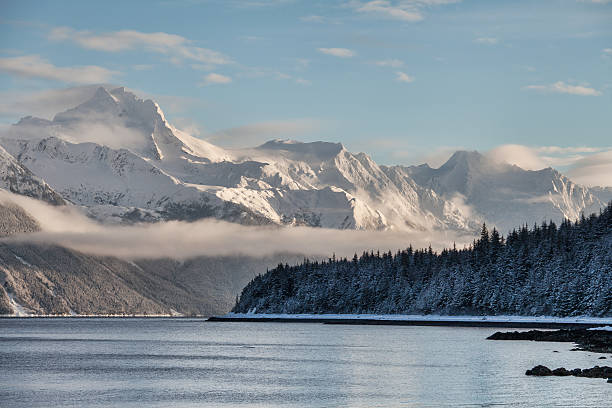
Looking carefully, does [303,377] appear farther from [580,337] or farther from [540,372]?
[580,337]

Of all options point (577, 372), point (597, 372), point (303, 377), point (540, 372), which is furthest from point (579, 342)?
point (303, 377)

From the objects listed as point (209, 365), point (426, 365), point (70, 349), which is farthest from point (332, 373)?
point (70, 349)

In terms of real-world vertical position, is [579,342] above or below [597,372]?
below

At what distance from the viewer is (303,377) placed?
10819 centimetres

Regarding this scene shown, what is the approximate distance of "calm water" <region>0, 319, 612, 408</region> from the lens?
277ft

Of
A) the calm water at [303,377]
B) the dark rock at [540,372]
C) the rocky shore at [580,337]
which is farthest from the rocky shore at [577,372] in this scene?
the rocky shore at [580,337]

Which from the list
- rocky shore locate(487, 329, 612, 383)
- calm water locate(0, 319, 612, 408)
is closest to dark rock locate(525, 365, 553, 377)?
rocky shore locate(487, 329, 612, 383)

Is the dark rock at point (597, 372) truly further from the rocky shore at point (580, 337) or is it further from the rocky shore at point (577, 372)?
the rocky shore at point (580, 337)

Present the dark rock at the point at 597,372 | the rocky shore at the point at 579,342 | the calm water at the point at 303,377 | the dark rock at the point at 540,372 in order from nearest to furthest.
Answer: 1. the calm water at the point at 303,377
2. the dark rock at the point at 597,372
3. the rocky shore at the point at 579,342
4. the dark rock at the point at 540,372

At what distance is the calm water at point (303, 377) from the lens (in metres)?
84.3

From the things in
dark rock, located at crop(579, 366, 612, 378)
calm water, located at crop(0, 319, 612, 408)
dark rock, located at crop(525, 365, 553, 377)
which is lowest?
calm water, located at crop(0, 319, 612, 408)

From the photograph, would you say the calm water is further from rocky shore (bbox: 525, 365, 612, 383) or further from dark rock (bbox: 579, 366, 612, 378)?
dark rock (bbox: 579, 366, 612, 378)

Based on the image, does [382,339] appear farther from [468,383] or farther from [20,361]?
[468,383]

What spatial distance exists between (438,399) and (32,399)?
117 ft
